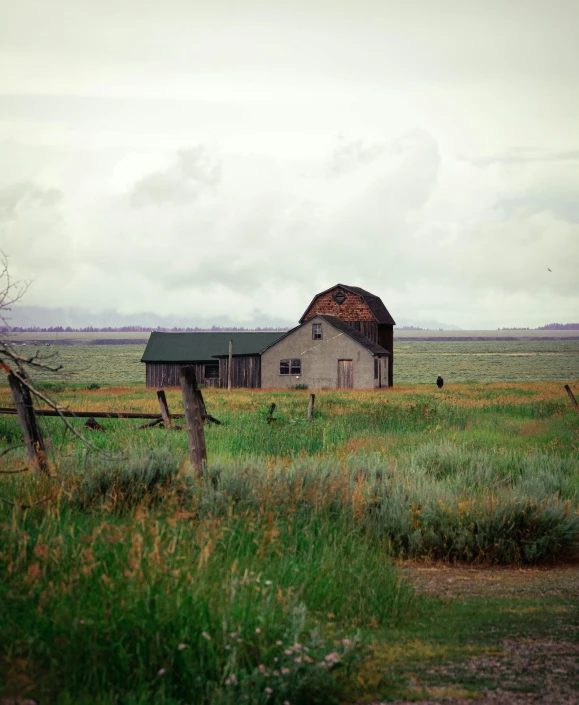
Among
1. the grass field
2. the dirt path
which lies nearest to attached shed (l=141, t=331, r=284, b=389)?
the grass field

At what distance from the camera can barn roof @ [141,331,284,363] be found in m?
56.5

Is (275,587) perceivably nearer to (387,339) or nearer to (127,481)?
(127,481)

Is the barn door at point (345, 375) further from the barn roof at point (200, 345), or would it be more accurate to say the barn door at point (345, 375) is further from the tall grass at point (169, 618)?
the tall grass at point (169, 618)

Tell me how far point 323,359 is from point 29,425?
140ft

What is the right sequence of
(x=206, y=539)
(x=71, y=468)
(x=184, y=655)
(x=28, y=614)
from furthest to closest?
(x=71, y=468) → (x=206, y=539) → (x=28, y=614) → (x=184, y=655)

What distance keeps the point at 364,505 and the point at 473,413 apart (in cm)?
2040

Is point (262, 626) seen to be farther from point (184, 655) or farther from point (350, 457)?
point (350, 457)

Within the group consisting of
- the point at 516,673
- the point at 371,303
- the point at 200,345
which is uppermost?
the point at 371,303

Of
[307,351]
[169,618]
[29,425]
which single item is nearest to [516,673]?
[169,618]

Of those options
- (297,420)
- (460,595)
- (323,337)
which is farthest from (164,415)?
(323,337)

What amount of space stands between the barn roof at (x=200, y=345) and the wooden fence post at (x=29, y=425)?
44482 millimetres

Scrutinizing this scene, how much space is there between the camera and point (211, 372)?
57344 mm

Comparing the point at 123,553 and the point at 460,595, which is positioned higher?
the point at 123,553

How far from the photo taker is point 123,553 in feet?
21.0
